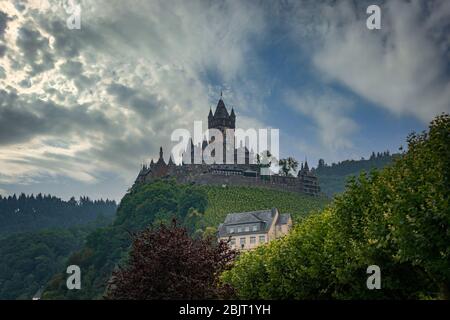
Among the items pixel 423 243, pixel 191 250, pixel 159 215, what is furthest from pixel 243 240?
pixel 423 243

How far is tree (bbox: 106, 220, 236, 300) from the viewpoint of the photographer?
24.7 meters

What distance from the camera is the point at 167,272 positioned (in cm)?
2516

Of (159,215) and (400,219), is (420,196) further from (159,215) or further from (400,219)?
(159,215)

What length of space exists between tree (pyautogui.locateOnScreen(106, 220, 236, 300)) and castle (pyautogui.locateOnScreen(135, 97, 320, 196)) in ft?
414

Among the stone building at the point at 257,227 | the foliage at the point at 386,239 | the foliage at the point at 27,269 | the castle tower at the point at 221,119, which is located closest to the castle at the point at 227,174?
the castle tower at the point at 221,119

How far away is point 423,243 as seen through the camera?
1969 cm

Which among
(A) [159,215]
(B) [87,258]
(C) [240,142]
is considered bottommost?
(B) [87,258]

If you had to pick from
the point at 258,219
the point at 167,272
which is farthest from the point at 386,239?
the point at 258,219

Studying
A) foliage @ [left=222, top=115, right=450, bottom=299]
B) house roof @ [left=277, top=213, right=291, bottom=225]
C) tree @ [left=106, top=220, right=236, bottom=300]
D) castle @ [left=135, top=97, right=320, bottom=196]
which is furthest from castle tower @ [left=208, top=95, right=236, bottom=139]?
tree @ [left=106, top=220, right=236, bottom=300]

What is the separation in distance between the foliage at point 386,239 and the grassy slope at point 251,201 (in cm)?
9328

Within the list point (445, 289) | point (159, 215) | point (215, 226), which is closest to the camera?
point (445, 289)

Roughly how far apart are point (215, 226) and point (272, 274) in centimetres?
8732
